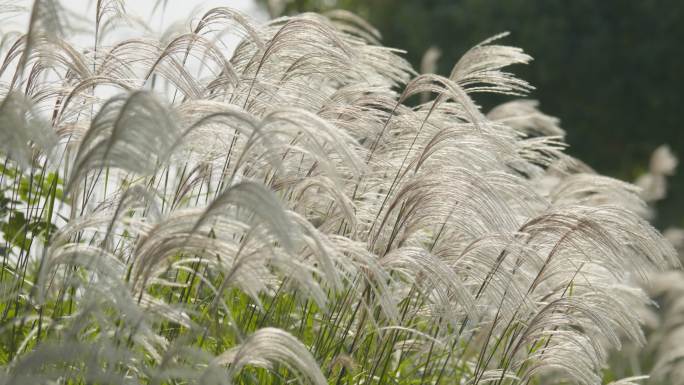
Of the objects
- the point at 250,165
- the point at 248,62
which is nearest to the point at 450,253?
the point at 250,165

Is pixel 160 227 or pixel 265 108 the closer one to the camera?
pixel 160 227

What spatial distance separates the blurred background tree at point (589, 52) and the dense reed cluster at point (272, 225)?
1401 cm

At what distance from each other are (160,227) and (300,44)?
1312 mm

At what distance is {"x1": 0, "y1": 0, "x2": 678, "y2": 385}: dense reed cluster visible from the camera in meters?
2.77

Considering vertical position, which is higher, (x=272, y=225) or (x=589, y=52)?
(x=589, y=52)

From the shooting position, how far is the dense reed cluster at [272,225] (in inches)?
109

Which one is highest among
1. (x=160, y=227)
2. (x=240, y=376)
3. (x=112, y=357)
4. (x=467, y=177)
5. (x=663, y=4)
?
(x=663, y=4)

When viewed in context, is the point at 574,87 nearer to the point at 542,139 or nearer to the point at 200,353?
the point at 542,139

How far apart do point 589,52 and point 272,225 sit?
663 inches

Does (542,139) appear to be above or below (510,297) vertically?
above

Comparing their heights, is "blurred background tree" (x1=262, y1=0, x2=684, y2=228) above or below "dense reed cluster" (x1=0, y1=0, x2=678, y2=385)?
above

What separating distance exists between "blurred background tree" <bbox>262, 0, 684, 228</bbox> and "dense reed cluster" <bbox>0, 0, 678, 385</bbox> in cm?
1401

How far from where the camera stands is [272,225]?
2.52 meters

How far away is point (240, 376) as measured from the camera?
12.2 ft
